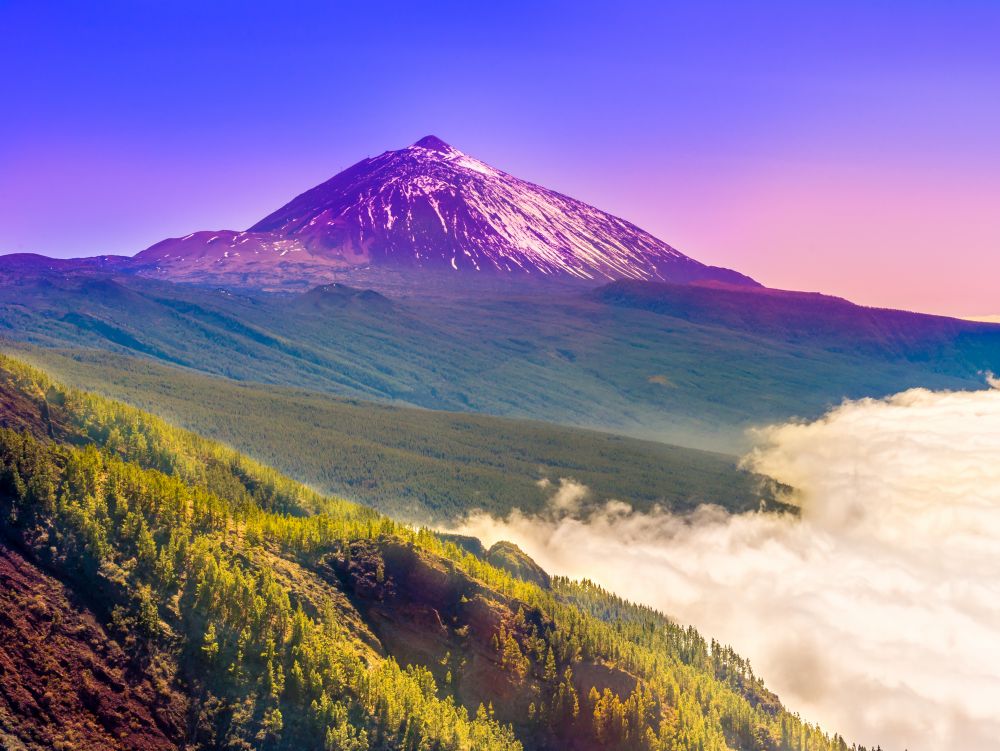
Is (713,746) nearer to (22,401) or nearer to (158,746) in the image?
(158,746)

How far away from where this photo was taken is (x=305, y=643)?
73.0 metres

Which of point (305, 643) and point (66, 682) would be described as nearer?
point (66, 682)

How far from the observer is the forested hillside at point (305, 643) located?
65875 mm

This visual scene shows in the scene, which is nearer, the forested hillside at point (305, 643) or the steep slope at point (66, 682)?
the steep slope at point (66, 682)

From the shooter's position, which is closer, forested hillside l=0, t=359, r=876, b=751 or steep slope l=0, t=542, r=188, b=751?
steep slope l=0, t=542, r=188, b=751

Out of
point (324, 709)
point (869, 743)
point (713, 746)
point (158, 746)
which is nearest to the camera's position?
point (158, 746)

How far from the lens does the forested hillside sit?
65.9 m

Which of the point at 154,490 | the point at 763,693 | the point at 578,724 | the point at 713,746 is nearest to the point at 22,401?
the point at 154,490

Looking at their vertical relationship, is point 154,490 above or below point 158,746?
above

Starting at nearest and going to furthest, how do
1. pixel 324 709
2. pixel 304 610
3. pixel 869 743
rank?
pixel 324 709 → pixel 304 610 → pixel 869 743

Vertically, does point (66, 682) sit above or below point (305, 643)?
above

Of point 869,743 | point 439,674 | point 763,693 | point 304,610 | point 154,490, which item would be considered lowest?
point 869,743

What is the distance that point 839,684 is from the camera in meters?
183

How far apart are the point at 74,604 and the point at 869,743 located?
145830mm
